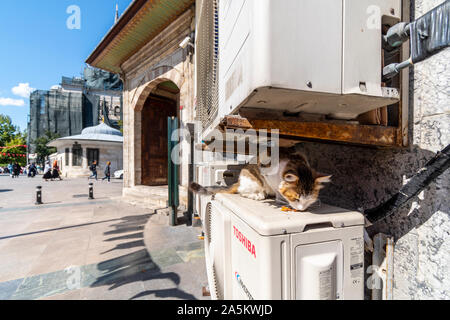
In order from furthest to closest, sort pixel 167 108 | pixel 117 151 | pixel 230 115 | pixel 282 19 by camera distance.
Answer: pixel 117 151, pixel 167 108, pixel 230 115, pixel 282 19

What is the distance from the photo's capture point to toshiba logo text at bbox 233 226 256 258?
0.93 meters

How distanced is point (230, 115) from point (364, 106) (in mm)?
666

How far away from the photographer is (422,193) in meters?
1.15

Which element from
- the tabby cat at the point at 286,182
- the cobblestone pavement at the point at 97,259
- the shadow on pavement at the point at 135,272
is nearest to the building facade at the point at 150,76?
the cobblestone pavement at the point at 97,259

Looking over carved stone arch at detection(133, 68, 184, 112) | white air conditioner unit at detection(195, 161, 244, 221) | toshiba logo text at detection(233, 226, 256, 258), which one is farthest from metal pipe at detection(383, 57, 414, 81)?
carved stone arch at detection(133, 68, 184, 112)

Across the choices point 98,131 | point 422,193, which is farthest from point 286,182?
point 98,131

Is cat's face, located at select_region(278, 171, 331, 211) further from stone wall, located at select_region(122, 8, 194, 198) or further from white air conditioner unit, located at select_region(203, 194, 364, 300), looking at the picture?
stone wall, located at select_region(122, 8, 194, 198)

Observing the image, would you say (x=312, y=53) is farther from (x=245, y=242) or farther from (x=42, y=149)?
(x=42, y=149)

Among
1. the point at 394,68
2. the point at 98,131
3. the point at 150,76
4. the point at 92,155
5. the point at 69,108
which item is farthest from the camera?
the point at 69,108

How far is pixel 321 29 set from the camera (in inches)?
31.4

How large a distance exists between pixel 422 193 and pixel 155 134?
28.6ft
